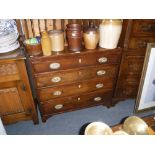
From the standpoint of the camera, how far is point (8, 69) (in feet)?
5.08

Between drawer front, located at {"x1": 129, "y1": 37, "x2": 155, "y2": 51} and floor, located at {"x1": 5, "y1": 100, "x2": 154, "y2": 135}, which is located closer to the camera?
drawer front, located at {"x1": 129, "y1": 37, "x2": 155, "y2": 51}

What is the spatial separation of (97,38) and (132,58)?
0.51m

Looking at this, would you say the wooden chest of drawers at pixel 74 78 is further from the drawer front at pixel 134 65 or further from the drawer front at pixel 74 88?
the drawer front at pixel 134 65

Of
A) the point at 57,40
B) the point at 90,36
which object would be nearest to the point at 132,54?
the point at 90,36

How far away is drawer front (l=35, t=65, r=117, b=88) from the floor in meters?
0.58

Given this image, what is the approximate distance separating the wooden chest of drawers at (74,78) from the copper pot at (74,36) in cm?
7

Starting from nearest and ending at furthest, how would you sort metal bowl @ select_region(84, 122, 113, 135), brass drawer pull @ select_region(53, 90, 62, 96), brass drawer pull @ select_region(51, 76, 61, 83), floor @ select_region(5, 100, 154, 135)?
metal bowl @ select_region(84, 122, 113, 135), brass drawer pull @ select_region(51, 76, 61, 83), brass drawer pull @ select_region(53, 90, 62, 96), floor @ select_region(5, 100, 154, 135)

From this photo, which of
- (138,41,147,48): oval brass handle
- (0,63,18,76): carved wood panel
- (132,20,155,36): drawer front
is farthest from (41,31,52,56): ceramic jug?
(138,41,147,48): oval brass handle

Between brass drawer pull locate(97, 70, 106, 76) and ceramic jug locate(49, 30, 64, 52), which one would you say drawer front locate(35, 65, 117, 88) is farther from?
ceramic jug locate(49, 30, 64, 52)

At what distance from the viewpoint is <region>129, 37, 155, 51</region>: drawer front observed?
1761 millimetres

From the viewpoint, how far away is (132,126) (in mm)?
926
